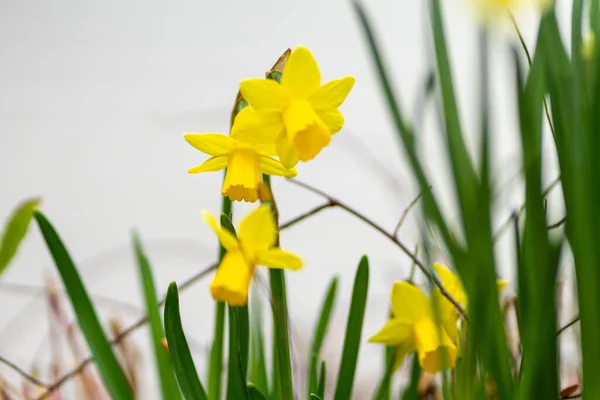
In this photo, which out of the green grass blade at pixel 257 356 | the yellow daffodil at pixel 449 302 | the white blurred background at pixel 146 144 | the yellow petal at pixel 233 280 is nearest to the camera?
the yellow petal at pixel 233 280

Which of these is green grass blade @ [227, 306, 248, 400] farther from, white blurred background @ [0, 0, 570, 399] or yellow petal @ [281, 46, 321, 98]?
white blurred background @ [0, 0, 570, 399]

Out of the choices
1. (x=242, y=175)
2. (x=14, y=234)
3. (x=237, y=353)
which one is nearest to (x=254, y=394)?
(x=237, y=353)

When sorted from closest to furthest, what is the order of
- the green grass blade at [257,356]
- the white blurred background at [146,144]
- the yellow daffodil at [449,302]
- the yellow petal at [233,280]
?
1. the yellow petal at [233,280]
2. the yellow daffodil at [449,302]
3. the green grass blade at [257,356]
4. the white blurred background at [146,144]

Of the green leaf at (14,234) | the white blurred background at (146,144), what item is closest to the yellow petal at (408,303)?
the green leaf at (14,234)

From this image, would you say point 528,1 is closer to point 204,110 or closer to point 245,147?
point 245,147

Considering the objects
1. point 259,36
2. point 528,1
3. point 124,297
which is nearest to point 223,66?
point 259,36

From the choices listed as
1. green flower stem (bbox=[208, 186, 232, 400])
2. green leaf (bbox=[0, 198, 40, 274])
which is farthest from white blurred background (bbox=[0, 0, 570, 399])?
green flower stem (bbox=[208, 186, 232, 400])

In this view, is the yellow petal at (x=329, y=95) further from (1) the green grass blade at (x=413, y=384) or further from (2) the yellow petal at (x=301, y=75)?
(1) the green grass blade at (x=413, y=384)
